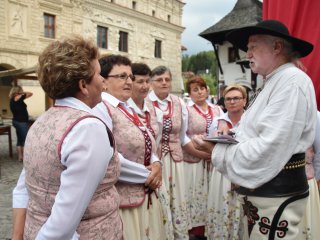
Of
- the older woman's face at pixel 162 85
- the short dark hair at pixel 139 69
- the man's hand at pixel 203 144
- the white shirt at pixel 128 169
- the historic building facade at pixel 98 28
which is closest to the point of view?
the man's hand at pixel 203 144

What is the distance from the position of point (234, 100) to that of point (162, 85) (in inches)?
33.5

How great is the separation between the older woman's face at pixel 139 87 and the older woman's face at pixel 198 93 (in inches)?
50.6

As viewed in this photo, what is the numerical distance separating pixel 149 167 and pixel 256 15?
77.2ft

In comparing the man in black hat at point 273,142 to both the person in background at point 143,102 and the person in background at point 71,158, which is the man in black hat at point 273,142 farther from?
the person in background at point 143,102

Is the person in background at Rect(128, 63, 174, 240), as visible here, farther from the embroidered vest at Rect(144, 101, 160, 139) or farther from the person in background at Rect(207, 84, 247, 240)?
the person in background at Rect(207, 84, 247, 240)

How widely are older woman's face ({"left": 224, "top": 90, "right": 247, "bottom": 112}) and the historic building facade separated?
1410 centimetres

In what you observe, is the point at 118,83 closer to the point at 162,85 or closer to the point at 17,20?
the point at 162,85

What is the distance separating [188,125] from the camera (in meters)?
4.17

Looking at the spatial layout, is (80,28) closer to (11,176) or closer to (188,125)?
(11,176)

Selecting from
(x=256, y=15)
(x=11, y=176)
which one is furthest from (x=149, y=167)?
(x=256, y=15)

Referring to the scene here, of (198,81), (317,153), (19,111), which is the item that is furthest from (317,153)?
(19,111)

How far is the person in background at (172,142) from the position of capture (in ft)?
11.9

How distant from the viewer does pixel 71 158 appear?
1.34 m

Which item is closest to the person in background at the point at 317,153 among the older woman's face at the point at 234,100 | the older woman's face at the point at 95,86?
the older woman's face at the point at 234,100
